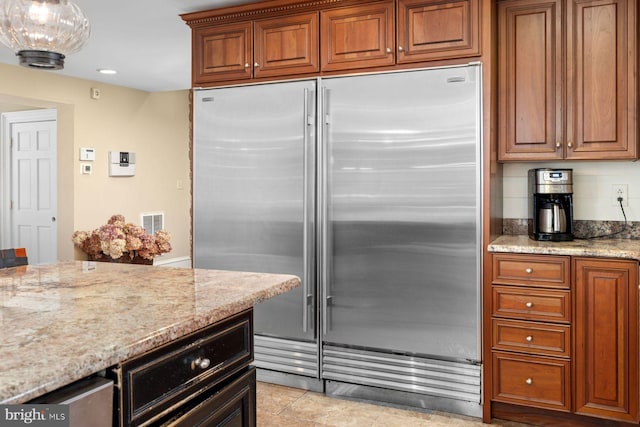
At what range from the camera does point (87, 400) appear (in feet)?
3.26

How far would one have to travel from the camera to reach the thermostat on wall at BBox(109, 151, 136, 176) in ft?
19.6

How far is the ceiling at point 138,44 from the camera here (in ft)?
11.2

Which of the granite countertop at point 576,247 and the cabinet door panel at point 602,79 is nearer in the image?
the granite countertop at point 576,247

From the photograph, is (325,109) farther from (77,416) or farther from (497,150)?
(77,416)

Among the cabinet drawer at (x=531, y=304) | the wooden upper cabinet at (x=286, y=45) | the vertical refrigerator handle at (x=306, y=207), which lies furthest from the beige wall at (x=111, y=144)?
the cabinet drawer at (x=531, y=304)

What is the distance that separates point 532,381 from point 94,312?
2.28 metres

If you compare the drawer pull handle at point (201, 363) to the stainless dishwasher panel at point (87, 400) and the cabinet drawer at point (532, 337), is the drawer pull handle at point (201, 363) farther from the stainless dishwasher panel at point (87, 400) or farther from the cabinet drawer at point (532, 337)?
the cabinet drawer at point (532, 337)

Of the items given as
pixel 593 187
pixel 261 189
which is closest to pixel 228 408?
pixel 261 189

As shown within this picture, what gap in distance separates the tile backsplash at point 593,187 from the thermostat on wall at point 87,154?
4.34 m

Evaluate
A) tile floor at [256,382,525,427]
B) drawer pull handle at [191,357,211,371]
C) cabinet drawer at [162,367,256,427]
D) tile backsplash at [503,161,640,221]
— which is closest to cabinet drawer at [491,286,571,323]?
tile floor at [256,382,525,427]

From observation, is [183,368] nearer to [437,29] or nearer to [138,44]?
[437,29]

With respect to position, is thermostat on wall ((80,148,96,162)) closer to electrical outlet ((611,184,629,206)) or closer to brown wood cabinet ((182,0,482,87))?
brown wood cabinet ((182,0,482,87))

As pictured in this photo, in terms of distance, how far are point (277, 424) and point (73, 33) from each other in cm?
206

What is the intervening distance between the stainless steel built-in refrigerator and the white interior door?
125 inches
